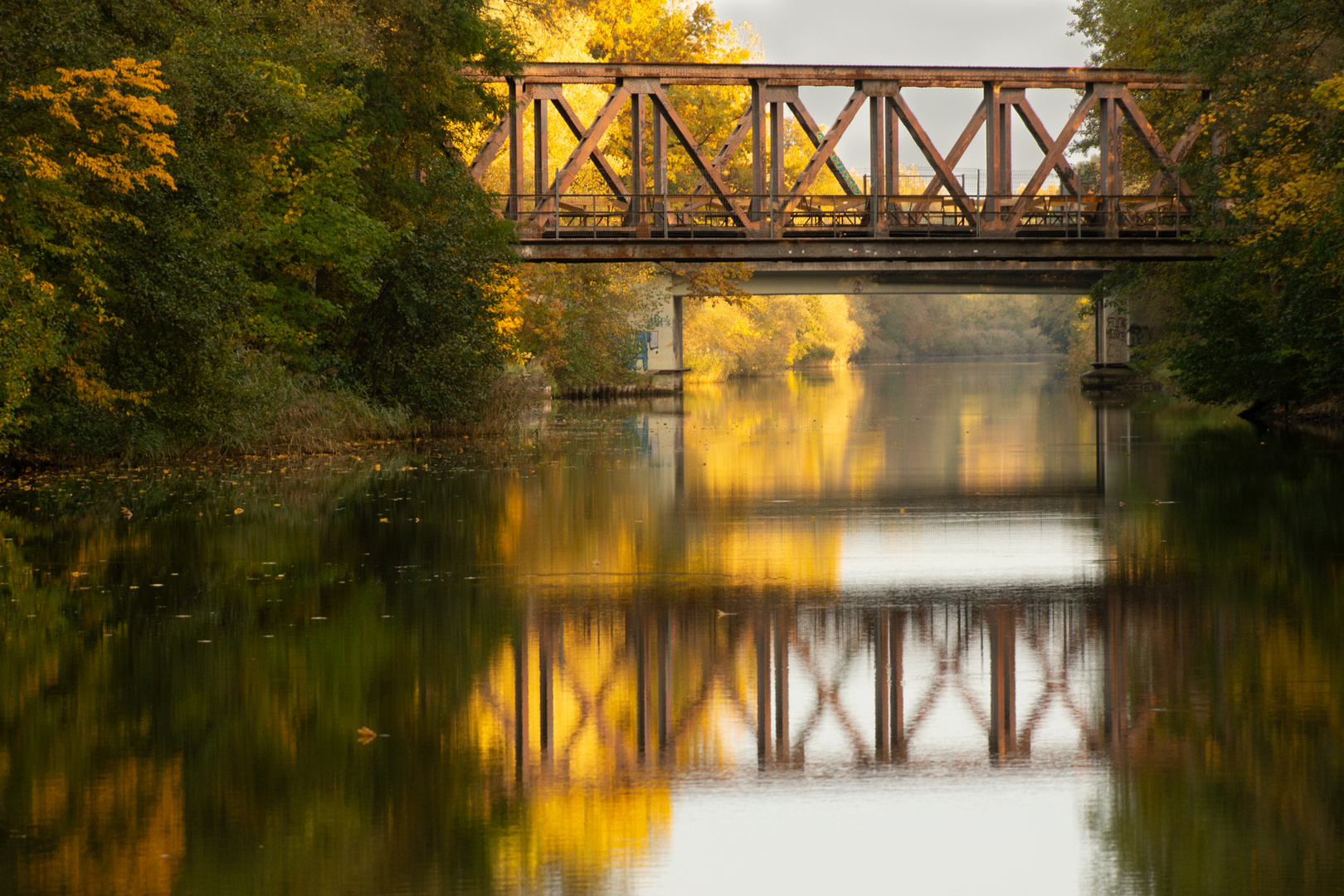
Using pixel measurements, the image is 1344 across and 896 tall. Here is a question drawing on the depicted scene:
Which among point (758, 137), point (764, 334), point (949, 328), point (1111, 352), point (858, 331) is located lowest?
point (1111, 352)

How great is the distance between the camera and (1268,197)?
30.7m

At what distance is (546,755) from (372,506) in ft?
39.4

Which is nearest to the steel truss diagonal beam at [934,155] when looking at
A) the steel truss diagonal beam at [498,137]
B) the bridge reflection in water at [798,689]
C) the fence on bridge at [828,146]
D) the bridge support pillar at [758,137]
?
the fence on bridge at [828,146]

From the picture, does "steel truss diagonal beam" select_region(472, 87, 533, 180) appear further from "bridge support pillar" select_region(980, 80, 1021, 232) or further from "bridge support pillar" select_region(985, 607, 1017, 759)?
"bridge support pillar" select_region(985, 607, 1017, 759)

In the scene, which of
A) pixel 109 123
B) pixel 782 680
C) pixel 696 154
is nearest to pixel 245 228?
pixel 109 123

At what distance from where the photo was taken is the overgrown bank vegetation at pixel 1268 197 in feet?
98.9

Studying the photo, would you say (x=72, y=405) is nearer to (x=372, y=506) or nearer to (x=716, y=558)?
(x=372, y=506)

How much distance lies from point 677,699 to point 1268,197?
1023 inches

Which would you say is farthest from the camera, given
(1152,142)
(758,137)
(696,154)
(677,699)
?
(1152,142)

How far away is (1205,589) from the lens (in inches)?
462

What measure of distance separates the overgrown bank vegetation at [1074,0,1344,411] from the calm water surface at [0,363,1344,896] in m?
13.4

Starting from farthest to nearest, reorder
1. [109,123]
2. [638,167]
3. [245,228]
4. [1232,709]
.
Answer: [638,167], [245,228], [109,123], [1232,709]

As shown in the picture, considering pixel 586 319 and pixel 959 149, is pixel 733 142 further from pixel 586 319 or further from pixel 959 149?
pixel 586 319

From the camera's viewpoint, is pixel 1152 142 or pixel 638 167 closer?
pixel 638 167
